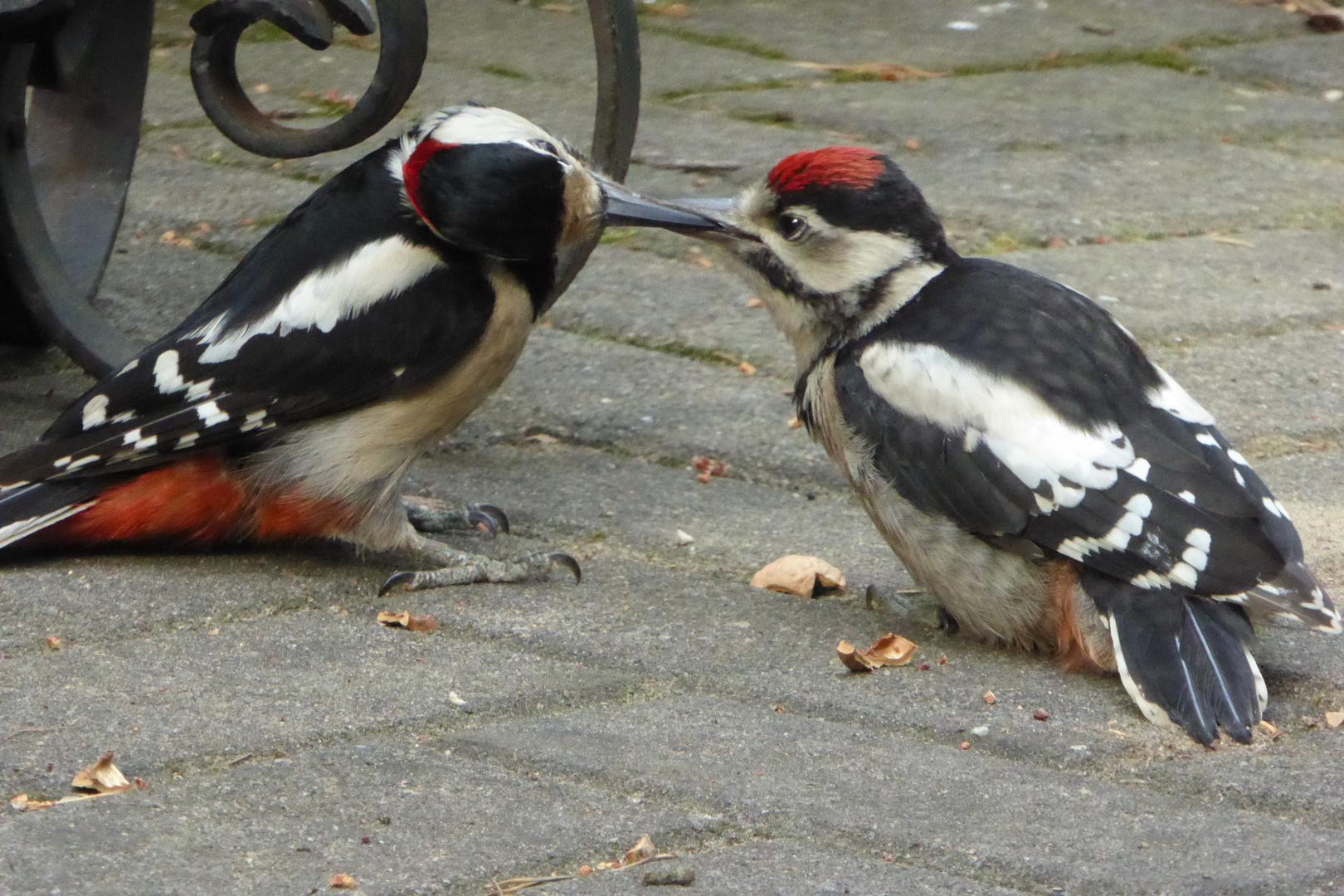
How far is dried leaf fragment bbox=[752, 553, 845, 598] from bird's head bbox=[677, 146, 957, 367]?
15.1 inches

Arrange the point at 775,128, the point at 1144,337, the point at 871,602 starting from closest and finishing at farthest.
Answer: the point at 871,602 → the point at 1144,337 → the point at 775,128

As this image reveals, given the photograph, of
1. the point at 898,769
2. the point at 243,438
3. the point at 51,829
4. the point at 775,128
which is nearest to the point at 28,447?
the point at 243,438

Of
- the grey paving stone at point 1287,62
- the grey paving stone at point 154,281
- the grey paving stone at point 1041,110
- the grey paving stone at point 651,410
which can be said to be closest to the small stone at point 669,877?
the grey paving stone at point 651,410

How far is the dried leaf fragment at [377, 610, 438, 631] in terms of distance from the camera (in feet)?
9.88

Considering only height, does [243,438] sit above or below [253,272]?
below

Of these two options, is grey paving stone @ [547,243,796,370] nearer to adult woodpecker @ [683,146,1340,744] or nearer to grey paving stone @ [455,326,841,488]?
grey paving stone @ [455,326,841,488]

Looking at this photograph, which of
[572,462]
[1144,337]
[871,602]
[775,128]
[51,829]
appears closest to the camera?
[51,829]

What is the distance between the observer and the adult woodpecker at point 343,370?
3.23 meters

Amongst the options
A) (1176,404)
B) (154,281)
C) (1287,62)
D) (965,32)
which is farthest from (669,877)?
(965,32)

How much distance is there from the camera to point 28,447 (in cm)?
333

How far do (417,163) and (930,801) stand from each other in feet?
4.87

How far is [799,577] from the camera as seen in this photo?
3.25 meters

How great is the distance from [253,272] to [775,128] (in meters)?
2.87

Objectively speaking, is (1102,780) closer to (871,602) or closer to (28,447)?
(871,602)
